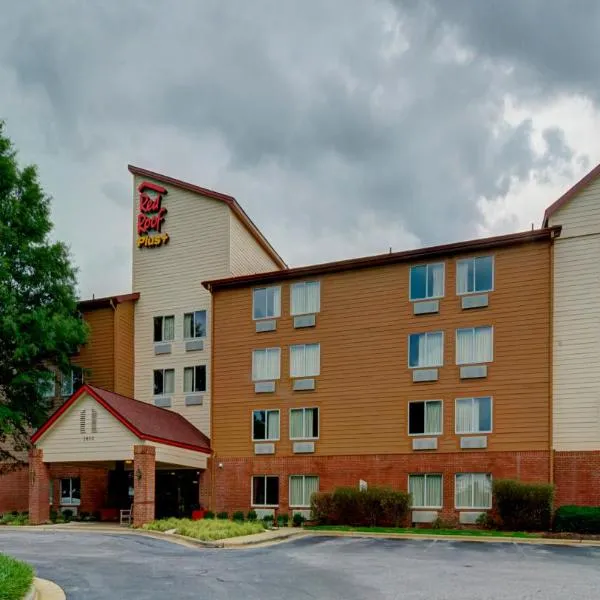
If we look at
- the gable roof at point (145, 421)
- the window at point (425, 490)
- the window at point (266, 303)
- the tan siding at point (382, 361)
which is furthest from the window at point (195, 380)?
the window at point (425, 490)

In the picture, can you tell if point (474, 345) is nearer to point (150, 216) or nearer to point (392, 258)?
point (392, 258)

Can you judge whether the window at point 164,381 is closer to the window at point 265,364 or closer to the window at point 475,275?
the window at point 265,364

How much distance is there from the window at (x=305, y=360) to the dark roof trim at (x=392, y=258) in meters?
3.20

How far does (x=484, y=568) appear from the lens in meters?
16.9

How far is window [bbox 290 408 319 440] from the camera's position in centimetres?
3156

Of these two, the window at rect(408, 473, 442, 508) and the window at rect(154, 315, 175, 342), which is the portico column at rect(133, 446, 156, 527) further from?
the window at rect(408, 473, 442, 508)

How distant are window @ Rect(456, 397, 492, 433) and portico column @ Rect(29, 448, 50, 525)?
1674 cm

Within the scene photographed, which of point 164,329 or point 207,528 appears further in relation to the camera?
point 164,329

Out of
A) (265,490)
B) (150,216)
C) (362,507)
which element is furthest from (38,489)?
(150,216)

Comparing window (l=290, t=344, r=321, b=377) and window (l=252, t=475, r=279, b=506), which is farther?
window (l=290, t=344, r=321, b=377)

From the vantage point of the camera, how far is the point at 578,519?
82.6ft

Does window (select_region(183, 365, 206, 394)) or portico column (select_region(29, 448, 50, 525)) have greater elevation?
window (select_region(183, 365, 206, 394))

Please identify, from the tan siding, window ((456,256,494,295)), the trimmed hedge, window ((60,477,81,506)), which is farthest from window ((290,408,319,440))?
window ((60,477,81,506))

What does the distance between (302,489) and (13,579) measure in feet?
67.7
